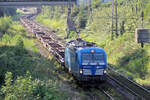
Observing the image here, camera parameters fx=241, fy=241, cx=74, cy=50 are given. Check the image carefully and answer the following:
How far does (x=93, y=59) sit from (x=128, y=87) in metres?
3.47

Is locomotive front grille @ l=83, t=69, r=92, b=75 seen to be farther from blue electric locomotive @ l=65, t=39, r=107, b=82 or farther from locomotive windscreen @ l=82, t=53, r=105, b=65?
locomotive windscreen @ l=82, t=53, r=105, b=65

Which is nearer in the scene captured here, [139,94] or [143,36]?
[139,94]

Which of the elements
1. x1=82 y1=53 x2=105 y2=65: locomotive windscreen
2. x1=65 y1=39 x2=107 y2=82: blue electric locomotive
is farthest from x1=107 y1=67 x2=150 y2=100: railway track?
x1=82 y1=53 x2=105 y2=65: locomotive windscreen

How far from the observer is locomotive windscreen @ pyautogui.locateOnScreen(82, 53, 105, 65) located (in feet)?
51.4

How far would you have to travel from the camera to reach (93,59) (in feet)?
52.0

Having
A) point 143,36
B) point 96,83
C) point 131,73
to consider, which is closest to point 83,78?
point 96,83

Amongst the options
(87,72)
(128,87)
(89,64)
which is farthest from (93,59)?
(128,87)

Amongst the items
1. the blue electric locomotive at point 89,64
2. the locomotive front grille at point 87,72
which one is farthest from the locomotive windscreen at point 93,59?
the locomotive front grille at point 87,72

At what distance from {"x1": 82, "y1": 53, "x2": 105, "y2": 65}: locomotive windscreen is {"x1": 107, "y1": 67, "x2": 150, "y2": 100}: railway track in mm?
2558

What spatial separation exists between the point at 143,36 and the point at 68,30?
27021 millimetres

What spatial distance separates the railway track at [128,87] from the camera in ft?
49.9

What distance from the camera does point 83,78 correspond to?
15.4m

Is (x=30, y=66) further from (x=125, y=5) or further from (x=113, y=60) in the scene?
(x=125, y=5)

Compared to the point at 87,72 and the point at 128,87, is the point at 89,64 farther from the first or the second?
the point at 128,87
